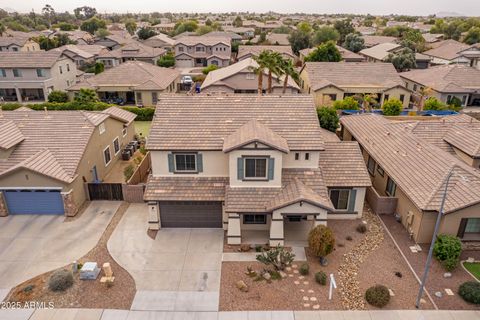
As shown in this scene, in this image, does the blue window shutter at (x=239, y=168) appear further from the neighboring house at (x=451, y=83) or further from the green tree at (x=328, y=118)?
the neighboring house at (x=451, y=83)

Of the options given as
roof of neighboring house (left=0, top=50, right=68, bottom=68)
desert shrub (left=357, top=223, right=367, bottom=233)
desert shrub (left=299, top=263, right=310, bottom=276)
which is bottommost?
desert shrub (left=357, top=223, right=367, bottom=233)

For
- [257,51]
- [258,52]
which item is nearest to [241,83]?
[258,52]

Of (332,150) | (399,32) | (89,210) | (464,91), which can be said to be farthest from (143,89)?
(399,32)

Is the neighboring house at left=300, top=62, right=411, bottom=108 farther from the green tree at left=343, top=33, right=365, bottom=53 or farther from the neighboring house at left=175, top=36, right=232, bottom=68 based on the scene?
the green tree at left=343, top=33, right=365, bottom=53

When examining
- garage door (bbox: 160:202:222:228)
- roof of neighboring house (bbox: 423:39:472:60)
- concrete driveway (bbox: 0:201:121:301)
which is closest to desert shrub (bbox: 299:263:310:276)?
garage door (bbox: 160:202:222:228)

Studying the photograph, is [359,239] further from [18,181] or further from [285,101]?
[18,181]

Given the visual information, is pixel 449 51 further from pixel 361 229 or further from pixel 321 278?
pixel 321 278

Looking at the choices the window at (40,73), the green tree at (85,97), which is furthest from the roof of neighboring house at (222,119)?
the window at (40,73)
